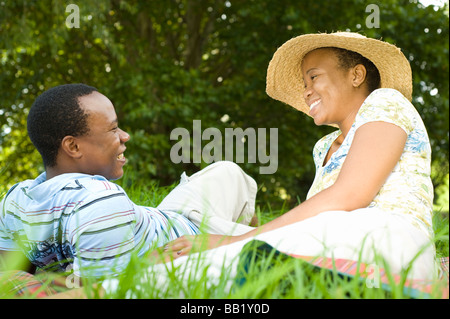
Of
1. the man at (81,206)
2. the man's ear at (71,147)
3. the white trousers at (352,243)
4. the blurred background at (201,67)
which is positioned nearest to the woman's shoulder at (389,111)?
the white trousers at (352,243)

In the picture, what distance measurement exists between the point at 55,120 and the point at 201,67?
6438 mm

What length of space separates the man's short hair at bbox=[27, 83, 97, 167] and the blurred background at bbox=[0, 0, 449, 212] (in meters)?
3.78

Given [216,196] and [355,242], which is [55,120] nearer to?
[216,196]

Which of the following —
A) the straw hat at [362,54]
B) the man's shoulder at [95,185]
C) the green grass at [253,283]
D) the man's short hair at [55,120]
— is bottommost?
the green grass at [253,283]

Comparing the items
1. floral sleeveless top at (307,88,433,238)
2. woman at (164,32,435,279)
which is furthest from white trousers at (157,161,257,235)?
floral sleeveless top at (307,88,433,238)

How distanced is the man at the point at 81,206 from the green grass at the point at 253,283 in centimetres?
21

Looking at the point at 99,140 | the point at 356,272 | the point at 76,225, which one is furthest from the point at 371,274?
the point at 99,140

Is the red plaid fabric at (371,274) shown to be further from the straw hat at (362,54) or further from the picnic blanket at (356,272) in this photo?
the straw hat at (362,54)

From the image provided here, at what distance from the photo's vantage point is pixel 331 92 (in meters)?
2.21

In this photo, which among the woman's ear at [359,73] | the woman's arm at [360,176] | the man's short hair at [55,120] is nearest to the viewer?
the woman's arm at [360,176]

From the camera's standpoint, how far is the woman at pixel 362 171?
151 cm

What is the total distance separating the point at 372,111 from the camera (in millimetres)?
1854

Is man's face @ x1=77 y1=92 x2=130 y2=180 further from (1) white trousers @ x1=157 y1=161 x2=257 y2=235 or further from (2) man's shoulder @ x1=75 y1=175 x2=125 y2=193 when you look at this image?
(1) white trousers @ x1=157 y1=161 x2=257 y2=235
